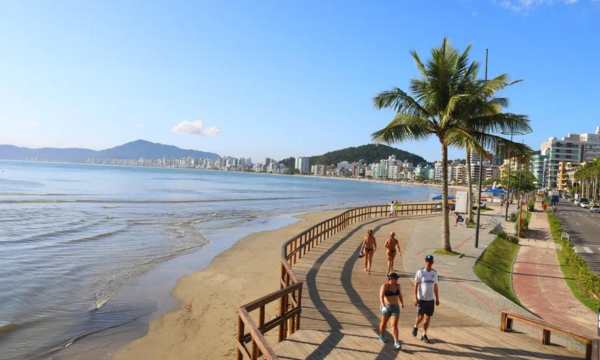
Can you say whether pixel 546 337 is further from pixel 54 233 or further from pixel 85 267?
pixel 54 233

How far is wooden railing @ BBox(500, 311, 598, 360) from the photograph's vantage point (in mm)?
7849

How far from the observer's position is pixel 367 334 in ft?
28.7

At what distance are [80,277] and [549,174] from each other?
688ft

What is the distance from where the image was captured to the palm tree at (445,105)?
1798 cm

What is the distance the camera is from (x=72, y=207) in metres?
45.7

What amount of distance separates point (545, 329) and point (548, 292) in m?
9.06

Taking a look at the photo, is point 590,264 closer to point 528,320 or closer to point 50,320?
point 528,320

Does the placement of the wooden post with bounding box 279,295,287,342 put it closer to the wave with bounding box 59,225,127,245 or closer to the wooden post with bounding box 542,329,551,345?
the wooden post with bounding box 542,329,551,345

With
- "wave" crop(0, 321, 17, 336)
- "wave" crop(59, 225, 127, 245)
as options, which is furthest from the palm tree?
"wave" crop(59, 225, 127, 245)

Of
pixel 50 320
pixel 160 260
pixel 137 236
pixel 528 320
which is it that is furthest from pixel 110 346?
pixel 137 236

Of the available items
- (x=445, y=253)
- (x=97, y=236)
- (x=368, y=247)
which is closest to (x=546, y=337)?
(x=368, y=247)

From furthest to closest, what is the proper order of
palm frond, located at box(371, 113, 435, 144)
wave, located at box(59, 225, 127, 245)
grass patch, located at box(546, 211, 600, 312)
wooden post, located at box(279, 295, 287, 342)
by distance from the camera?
wave, located at box(59, 225, 127, 245) < palm frond, located at box(371, 113, 435, 144) < grass patch, located at box(546, 211, 600, 312) < wooden post, located at box(279, 295, 287, 342)

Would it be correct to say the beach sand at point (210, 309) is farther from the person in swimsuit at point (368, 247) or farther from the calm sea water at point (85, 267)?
the person in swimsuit at point (368, 247)

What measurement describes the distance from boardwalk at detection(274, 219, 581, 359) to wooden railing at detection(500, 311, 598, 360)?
8.0 inches
